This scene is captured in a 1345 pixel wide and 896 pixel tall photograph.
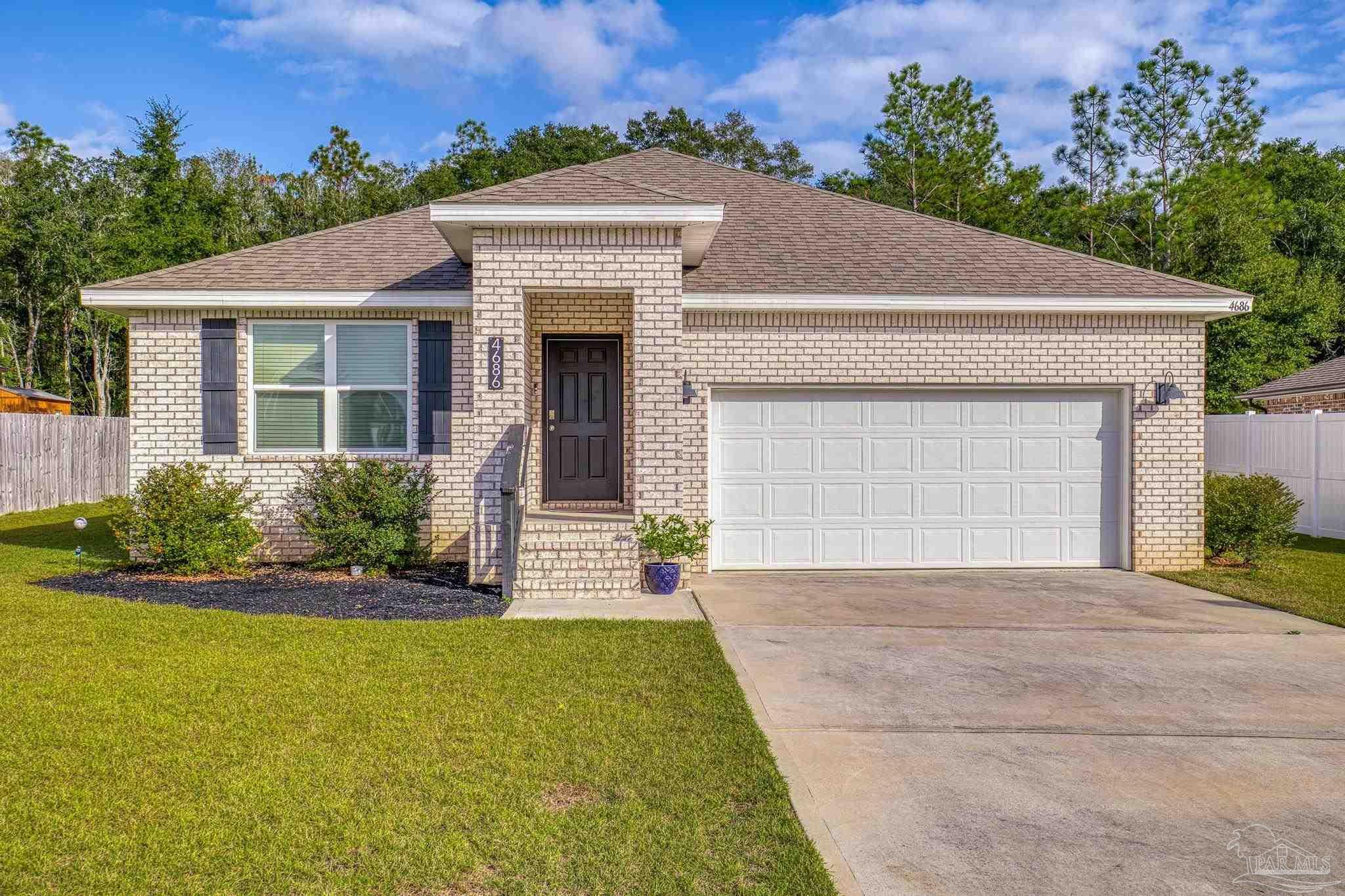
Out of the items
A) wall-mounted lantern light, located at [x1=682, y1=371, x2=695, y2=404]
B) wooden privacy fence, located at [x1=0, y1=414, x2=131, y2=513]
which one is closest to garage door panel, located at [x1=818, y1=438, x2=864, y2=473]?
wall-mounted lantern light, located at [x1=682, y1=371, x2=695, y2=404]

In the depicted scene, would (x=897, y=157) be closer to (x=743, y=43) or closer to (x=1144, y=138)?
(x=1144, y=138)

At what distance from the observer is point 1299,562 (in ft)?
34.3

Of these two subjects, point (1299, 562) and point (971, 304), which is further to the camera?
point (1299, 562)

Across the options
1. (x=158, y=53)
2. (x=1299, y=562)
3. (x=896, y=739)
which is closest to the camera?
(x=896, y=739)

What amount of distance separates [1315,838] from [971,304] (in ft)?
23.5

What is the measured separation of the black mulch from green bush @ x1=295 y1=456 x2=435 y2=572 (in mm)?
220

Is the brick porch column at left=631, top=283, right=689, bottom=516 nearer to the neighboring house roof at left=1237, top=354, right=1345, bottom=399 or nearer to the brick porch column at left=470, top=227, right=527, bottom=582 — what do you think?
the brick porch column at left=470, top=227, right=527, bottom=582

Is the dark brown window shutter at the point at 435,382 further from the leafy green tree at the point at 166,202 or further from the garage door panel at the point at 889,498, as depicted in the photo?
the leafy green tree at the point at 166,202

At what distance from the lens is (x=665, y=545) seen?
8.11 m

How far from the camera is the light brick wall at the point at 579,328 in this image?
10188mm

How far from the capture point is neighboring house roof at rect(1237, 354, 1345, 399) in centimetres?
1666

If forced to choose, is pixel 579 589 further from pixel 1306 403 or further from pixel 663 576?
pixel 1306 403

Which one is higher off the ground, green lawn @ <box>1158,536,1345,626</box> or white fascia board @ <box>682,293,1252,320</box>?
white fascia board @ <box>682,293,1252,320</box>

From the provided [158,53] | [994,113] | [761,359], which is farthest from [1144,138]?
[158,53]
